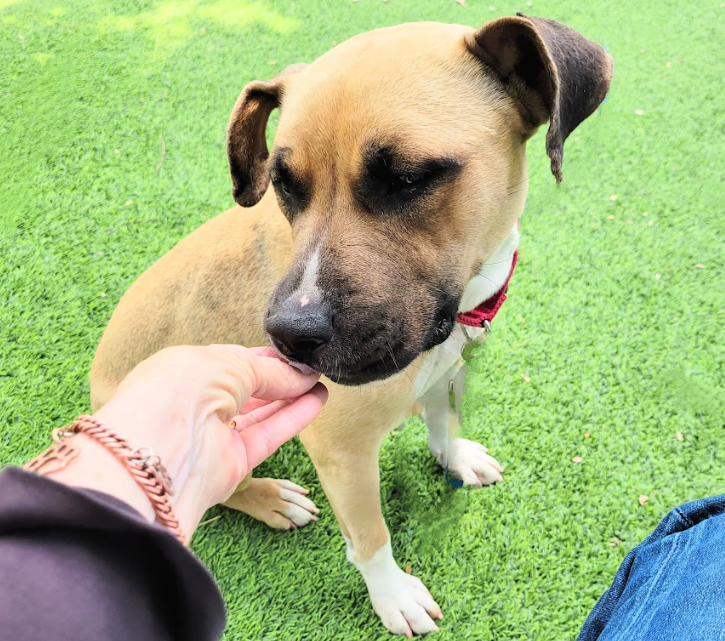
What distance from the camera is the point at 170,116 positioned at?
4.89 metres

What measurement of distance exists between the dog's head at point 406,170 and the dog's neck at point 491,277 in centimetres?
16

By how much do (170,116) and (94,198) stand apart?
108 cm

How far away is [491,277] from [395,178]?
663mm

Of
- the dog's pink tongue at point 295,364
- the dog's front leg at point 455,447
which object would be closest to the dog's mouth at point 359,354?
the dog's pink tongue at point 295,364

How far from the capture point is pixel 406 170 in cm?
164

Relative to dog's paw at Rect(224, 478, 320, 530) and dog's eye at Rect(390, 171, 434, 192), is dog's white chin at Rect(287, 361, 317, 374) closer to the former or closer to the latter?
dog's eye at Rect(390, 171, 434, 192)

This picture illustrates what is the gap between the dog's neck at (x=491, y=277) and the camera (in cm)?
206

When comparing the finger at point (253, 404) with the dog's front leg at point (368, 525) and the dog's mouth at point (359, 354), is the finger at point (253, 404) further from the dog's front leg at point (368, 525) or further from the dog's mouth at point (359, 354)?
the dog's front leg at point (368, 525)

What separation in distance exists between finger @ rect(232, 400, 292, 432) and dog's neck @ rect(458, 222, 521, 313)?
731 millimetres

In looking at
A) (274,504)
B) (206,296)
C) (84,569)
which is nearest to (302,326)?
(84,569)

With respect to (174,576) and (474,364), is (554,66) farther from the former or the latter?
(474,364)

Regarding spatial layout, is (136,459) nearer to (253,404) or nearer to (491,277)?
(253,404)

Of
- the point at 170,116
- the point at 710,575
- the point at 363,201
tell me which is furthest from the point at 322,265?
the point at 170,116

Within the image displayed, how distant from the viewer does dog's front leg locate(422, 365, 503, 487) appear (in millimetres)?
2740
